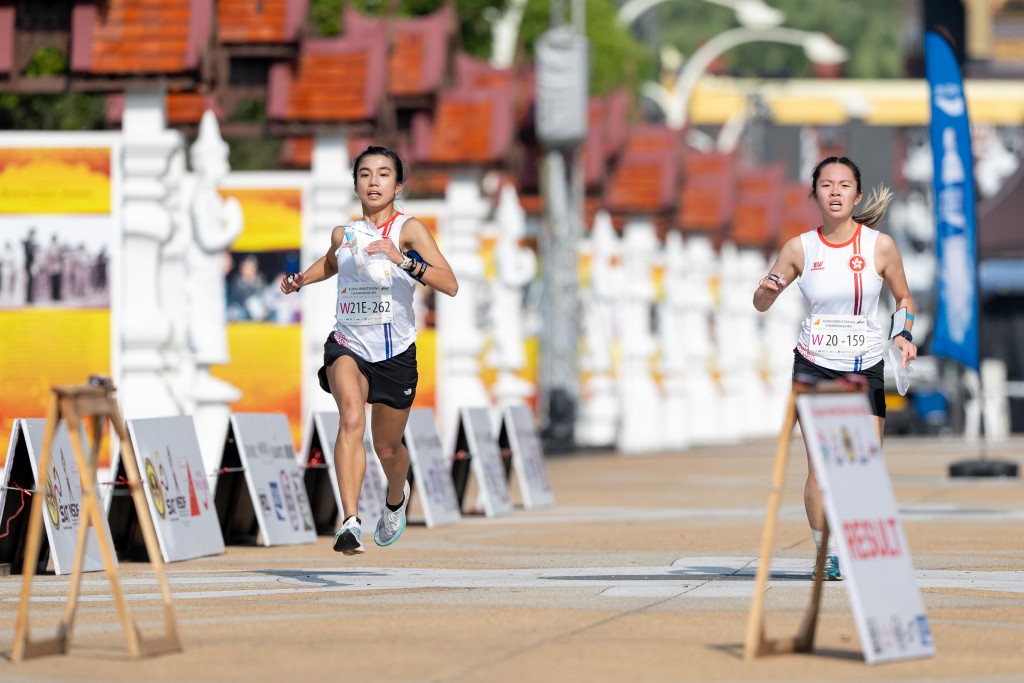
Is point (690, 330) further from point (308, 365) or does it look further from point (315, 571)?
point (315, 571)

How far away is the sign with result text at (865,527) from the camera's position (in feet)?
27.7

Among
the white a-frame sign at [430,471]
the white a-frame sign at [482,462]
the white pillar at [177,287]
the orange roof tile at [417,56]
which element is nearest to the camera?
the white a-frame sign at [430,471]

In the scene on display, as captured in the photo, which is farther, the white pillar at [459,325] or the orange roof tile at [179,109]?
the white pillar at [459,325]

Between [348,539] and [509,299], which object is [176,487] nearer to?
[348,539]

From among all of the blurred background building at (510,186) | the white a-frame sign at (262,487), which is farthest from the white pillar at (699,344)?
the white a-frame sign at (262,487)

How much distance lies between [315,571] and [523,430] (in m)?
7.79

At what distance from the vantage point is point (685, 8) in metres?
152

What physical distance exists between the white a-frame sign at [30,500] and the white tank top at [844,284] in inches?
150

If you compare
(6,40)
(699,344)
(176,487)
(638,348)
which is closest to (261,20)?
(6,40)

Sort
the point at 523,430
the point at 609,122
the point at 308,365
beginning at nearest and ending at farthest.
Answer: the point at 523,430 < the point at 308,365 < the point at 609,122

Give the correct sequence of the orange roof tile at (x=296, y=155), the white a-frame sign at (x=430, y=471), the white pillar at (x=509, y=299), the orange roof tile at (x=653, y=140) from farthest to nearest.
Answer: the orange roof tile at (x=653, y=140) → the white pillar at (x=509, y=299) → the orange roof tile at (x=296, y=155) → the white a-frame sign at (x=430, y=471)

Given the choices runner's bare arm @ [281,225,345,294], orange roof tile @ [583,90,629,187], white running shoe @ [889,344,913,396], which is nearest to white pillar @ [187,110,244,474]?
runner's bare arm @ [281,225,345,294]

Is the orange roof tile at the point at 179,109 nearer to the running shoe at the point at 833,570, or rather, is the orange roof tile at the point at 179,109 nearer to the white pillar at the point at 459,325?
the white pillar at the point at 459,325

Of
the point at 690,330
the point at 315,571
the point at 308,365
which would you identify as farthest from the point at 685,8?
the point at 315,571
